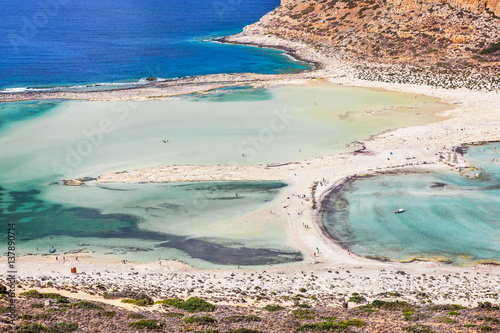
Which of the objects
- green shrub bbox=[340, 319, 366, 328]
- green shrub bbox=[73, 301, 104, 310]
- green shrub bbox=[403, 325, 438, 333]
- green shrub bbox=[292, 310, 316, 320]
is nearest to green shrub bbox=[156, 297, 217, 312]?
green shrub bbox=[73, 301, 104, 310]

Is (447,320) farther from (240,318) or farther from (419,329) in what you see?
(240,318)

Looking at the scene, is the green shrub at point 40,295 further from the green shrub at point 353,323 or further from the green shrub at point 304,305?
the green shrub at point 353,323

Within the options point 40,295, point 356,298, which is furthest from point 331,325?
point 40,295

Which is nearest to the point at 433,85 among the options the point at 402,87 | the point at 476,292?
the point at 402,87

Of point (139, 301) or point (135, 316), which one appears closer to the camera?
point (135, 316)

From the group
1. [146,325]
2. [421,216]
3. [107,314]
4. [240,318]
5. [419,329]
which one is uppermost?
Result: [107,314]

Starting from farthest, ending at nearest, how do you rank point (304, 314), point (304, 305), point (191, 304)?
point (304, 305) → point (191, 304) → point (304, 314)

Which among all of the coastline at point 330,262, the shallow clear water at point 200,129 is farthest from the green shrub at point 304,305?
the shallow clear water at point 200,129
